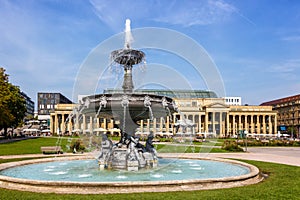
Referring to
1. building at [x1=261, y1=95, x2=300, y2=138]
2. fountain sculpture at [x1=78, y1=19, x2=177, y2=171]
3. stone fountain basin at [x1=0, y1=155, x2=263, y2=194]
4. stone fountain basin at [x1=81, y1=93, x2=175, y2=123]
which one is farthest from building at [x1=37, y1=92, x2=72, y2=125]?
stone fountain basin at [x1=0, y1=155, x2=263, y2=194]

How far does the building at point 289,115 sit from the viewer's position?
10378 centimetres

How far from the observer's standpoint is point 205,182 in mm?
9367

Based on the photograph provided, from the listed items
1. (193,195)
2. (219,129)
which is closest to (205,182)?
(193,195)

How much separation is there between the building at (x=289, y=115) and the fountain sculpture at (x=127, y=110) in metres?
97.2

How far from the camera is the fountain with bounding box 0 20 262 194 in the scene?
8.87 m

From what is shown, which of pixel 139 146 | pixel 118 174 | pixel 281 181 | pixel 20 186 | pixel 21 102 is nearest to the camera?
pixel 20 186

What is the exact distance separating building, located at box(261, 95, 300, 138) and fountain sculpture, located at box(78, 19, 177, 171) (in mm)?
97224

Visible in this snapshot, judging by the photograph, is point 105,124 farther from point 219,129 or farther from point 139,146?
point 139,146

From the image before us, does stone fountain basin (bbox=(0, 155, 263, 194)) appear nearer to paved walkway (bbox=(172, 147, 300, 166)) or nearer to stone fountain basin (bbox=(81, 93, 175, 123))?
stone fountain basin (bbox=(81, 93, 175, 123))

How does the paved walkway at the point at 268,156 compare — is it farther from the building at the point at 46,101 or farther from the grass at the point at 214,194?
the building at the point at 46,101

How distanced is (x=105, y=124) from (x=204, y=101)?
37.5m

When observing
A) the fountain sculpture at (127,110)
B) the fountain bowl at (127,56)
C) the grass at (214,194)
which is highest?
the fountain bowl at (127,56)

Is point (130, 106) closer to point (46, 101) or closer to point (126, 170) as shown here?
point (126, 170)

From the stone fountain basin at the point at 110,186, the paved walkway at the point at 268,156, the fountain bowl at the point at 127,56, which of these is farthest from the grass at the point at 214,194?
the paved walkway at the point at 268,156
